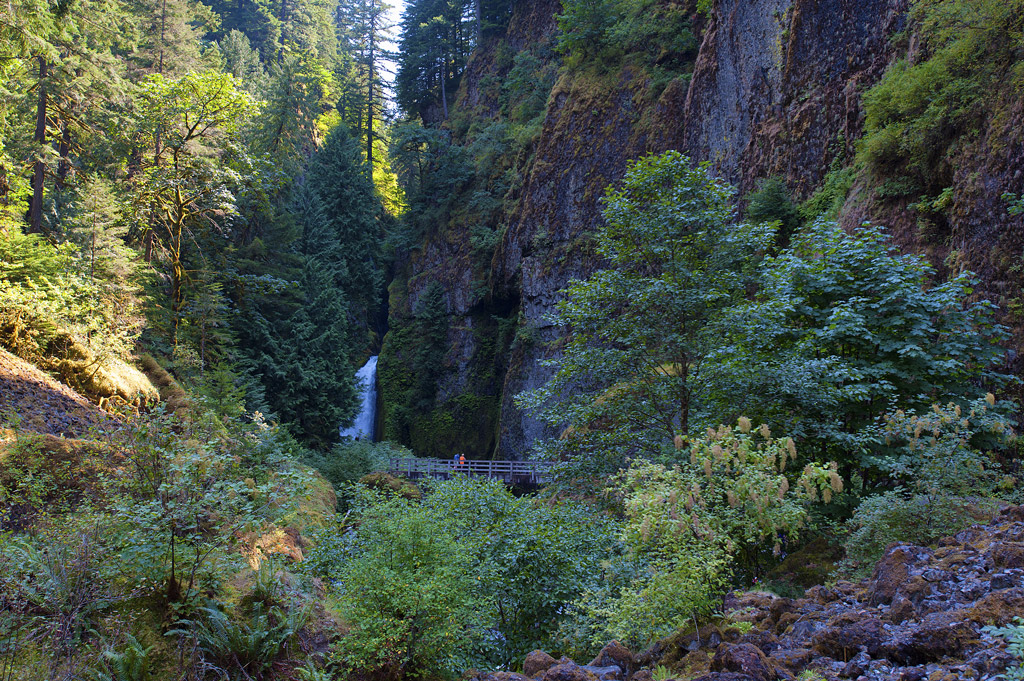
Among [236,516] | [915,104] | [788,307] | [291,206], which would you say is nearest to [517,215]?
[291,206]

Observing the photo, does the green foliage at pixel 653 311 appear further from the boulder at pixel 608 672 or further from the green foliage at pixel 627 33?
the green foliage at pixel 627 33

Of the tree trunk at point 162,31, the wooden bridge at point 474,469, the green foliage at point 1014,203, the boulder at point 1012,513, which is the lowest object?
the wooden bridge at point 474,469

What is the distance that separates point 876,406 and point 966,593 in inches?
169

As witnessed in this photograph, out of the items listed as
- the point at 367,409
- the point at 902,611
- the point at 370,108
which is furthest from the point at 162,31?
the point at 902,611

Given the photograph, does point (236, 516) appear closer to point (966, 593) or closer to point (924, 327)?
point (966, 593)

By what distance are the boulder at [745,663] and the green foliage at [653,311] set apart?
5.00 metres

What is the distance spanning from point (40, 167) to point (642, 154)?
20.3 meters

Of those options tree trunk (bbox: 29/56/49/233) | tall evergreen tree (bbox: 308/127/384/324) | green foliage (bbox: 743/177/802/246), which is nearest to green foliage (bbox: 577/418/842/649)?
green foliage (bbox: 743/177/802/246)

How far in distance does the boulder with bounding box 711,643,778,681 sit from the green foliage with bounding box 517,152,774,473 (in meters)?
5.00

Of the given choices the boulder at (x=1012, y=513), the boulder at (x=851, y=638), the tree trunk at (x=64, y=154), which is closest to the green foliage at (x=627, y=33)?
the tree trunk at (x=64, y=154)

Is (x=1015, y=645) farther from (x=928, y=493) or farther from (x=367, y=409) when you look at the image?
(x=367, y=409)

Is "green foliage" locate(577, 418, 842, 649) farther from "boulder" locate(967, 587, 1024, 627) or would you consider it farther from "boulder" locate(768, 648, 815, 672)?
"boulder" locate(967, 587, 1024, 627)

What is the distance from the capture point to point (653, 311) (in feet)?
31.6

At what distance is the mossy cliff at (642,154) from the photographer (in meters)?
9.43
